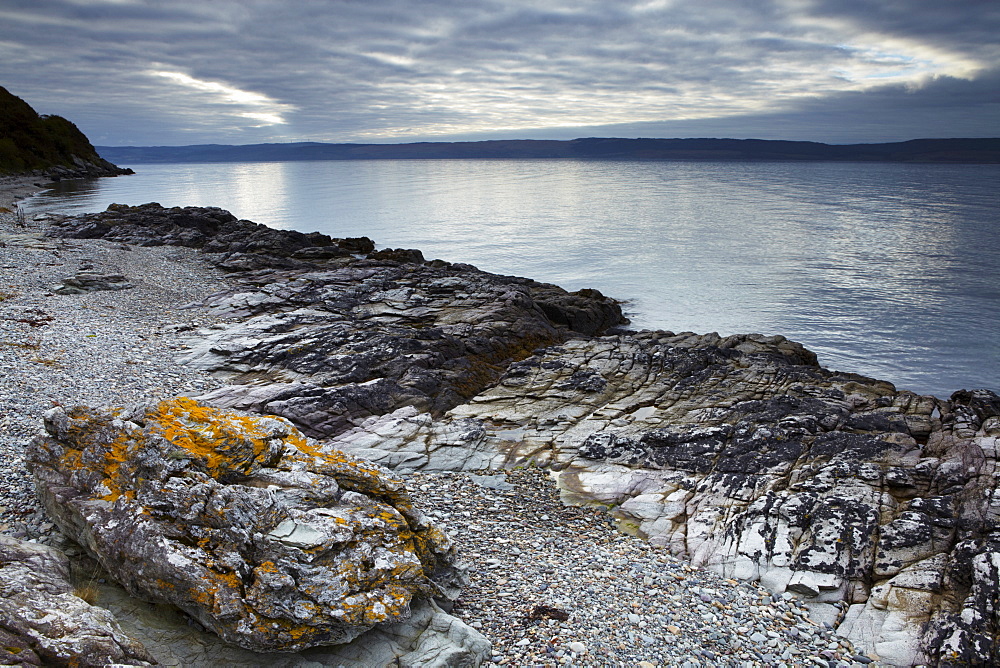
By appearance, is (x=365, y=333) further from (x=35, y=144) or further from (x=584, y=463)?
(x=35, y=144)

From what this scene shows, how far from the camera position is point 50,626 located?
4898mm

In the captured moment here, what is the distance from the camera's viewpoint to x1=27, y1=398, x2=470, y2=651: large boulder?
600 centimetres

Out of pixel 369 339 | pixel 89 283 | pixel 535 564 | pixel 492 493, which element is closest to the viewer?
pixel 535 564

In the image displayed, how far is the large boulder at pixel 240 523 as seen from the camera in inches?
236

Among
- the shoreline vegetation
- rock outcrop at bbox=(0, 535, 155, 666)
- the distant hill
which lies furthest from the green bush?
rock outcrop at bbox=(0, 535, 155, 666)


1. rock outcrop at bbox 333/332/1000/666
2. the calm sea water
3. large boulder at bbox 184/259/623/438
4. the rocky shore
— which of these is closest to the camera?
the rocky shore

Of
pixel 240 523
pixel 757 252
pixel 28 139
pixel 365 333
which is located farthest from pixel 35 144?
pixel 240 523

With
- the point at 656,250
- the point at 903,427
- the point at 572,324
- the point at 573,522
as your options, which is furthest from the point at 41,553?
the point at 656,250

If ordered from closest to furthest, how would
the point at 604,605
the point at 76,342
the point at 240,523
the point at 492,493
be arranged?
1. the point at 240,523
2. the point at 604,605
3. the point at 492,493
4. the point at 76,342

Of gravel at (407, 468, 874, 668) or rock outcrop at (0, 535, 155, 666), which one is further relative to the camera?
gravel at (407, 468, 874, 668)

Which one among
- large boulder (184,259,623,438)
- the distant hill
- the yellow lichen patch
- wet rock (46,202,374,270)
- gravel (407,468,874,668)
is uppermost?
the distant hill

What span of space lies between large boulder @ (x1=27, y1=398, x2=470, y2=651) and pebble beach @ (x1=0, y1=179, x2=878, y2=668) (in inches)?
35.2

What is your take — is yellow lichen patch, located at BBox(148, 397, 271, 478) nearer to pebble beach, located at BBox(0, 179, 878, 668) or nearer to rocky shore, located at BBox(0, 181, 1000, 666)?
rocky shore, located at BBox(0, 181, 1000, 666)

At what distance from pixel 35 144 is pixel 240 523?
13147cm
